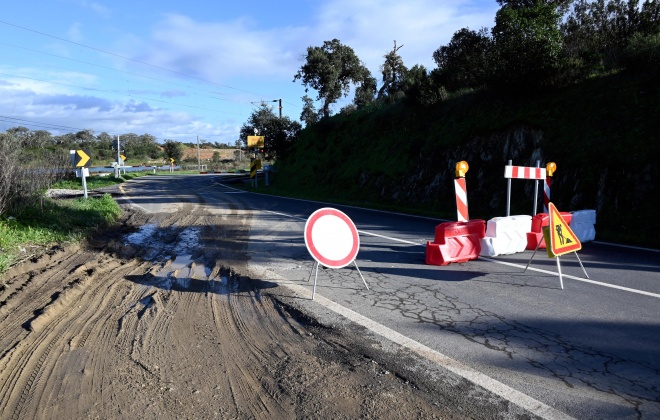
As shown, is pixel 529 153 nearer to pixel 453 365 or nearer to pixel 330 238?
pixel 330 238

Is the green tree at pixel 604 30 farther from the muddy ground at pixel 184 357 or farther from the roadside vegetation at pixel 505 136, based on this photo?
the muddy ground at pixel 184 357

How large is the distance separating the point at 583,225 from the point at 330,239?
6174 millimetres

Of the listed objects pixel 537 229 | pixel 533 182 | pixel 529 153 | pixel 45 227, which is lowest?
pixel 45 227

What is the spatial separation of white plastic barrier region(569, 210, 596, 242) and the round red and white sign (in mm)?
5305

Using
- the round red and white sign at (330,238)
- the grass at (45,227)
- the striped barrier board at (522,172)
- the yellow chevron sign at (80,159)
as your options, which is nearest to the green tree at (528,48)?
the striped barrier board at (522,172)

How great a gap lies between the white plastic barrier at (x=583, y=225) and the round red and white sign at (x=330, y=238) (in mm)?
5305

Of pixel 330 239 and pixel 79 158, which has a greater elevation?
pixel 79 158

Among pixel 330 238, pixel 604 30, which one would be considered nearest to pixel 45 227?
pixel 330 238

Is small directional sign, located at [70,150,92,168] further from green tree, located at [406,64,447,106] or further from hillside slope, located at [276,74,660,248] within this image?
green tree, located at [406,64,447,106]

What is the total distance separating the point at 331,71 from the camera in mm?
37719

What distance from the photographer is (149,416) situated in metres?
3.14

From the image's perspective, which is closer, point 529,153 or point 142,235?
point 142,235

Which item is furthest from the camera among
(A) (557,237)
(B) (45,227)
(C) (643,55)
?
(C) (643,55)

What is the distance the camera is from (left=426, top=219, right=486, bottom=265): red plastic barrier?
762cm
